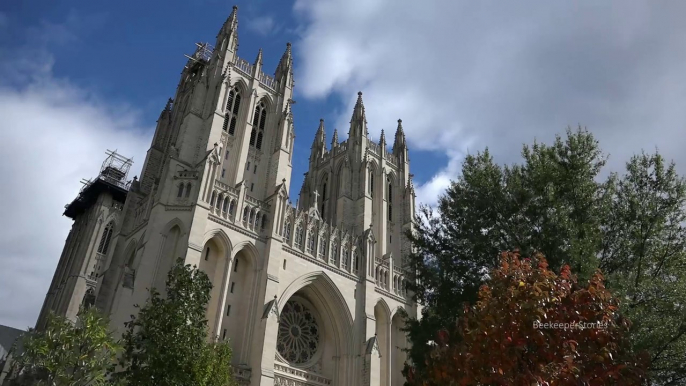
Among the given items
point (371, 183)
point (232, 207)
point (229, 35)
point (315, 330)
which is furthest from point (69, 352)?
point (371, 183)

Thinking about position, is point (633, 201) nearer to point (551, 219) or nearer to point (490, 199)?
point (551, 219)

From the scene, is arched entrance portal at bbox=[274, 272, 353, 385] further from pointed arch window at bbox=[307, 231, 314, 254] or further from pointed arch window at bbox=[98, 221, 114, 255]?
pointed arch window at bbox=[98, 221, 114, 255]

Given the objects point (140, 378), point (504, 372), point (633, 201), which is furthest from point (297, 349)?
point (504, 372)

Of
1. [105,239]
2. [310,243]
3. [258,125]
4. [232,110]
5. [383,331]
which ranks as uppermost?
[258,125]

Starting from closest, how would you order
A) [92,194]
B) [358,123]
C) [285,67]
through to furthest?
[285,67] < [358,123] < [92,194]

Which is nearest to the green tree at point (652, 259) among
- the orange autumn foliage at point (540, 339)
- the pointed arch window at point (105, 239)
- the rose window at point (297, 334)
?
the orange autumn foliage at point (540, 339)

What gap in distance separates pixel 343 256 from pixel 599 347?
24413mm

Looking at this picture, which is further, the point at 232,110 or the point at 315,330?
the point at 232,110

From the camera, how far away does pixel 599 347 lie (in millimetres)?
8250

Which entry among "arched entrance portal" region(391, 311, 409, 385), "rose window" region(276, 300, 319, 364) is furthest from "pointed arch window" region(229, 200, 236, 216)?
"arched entrance portal" region(391, 311, 409, 385)

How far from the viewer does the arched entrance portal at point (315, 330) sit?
2853cm

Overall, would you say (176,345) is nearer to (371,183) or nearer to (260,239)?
(260,239)

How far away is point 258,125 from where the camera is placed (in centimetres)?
3478

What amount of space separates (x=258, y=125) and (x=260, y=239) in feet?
34.1
